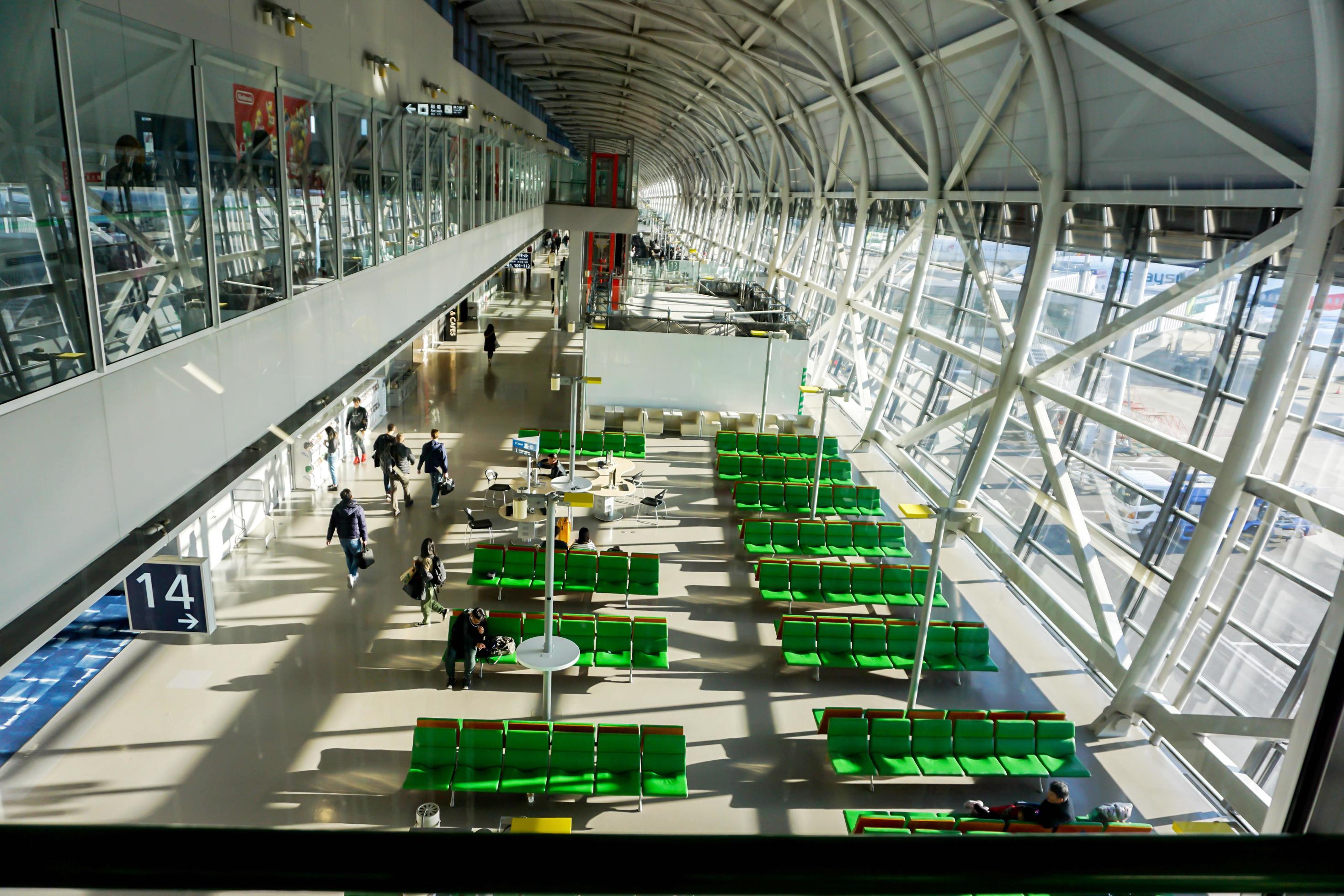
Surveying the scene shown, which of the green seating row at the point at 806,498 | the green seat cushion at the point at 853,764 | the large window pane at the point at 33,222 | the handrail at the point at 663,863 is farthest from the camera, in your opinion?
the green seating row at the point at 806,498

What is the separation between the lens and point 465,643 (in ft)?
33.0

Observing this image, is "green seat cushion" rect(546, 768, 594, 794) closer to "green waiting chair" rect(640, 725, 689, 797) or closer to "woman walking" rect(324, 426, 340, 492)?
"green waiting chair" rect(640, 725, 689, 797)

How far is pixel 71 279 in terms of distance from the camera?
4.32 meters

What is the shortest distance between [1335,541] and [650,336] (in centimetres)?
2035

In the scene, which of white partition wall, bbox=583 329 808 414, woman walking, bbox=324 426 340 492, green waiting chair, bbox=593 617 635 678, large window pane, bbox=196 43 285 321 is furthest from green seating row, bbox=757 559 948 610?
white partition wall, bbox=583 329 808 414

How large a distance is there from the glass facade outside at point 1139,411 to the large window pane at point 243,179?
6.29m

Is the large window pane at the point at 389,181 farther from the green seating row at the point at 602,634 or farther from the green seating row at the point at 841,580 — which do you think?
the green seating row at the point at 841,580

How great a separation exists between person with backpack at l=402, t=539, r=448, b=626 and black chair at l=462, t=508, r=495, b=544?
2470 mm

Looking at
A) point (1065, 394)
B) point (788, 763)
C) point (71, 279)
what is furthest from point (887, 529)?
point (71, 279)

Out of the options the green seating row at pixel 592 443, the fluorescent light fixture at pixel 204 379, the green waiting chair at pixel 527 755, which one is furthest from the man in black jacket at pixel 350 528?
the green seating row at pixel 592 443

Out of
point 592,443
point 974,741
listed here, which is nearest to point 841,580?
point 974,741

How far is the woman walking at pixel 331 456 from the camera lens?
52.4 feet

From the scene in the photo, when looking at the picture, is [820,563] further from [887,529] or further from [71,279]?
[71,279]

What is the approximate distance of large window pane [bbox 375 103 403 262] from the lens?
1070 centimetres
